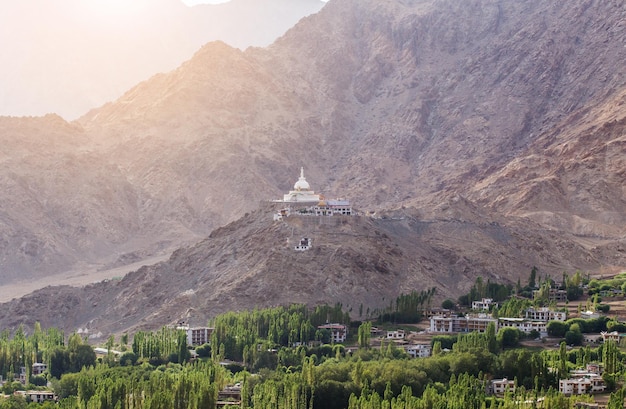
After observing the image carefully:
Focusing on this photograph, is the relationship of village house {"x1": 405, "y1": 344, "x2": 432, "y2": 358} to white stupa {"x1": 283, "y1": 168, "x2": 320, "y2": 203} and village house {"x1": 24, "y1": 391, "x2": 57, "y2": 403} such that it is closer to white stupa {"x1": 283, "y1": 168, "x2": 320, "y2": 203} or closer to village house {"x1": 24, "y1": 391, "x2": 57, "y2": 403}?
village house {"x1": 24, "y1": 391, "x2": 57, "y2": 403}

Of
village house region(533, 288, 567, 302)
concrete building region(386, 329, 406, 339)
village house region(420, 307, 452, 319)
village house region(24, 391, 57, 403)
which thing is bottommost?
village house region(24, 391, 57, 403)

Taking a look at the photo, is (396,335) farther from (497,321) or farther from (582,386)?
(582,386)

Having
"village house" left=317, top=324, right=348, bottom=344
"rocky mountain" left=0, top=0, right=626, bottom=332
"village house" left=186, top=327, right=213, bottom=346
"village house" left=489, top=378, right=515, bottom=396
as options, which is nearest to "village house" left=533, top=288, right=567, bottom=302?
"rocky mountain" left=0, top=0, right=626, bottom=332

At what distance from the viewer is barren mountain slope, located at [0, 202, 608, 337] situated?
11344cm

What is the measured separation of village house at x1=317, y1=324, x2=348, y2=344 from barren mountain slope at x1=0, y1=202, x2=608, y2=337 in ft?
36.8

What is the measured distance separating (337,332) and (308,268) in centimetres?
1821

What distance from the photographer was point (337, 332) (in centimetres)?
9856

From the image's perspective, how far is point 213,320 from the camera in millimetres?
106312

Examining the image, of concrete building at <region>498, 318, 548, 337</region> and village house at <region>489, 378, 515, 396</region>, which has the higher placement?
concrete building at <region>498, 318, 548, 337</region>

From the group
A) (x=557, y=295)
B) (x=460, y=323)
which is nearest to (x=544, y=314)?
(x=460, y=323)

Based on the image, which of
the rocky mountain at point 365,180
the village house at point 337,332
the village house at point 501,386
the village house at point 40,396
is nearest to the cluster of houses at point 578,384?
the village house at point 501,386

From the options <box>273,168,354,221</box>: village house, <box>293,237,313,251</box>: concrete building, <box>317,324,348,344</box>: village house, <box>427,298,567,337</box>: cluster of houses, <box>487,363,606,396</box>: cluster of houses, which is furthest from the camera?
<box>273,168,354,221</box>: village house

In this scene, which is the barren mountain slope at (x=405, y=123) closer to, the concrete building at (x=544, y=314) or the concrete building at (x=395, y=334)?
the concrete building at (x=544, y=314)

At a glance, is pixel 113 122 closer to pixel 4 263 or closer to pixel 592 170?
pixel 4 263
